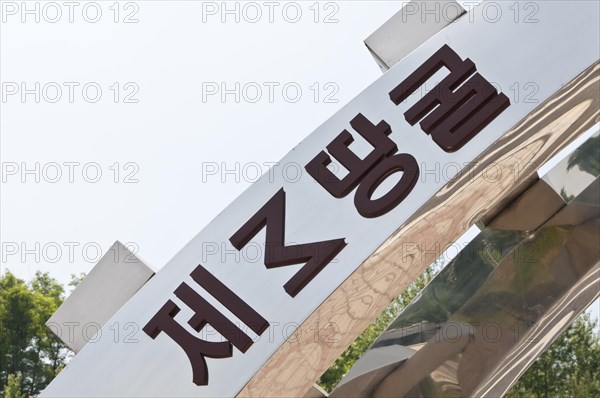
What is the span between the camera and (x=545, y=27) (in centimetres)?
552

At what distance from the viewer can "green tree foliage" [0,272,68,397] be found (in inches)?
1421

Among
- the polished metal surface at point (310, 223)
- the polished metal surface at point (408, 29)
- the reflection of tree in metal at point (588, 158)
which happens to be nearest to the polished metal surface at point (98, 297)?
the polished metal surface at point (310, 223)

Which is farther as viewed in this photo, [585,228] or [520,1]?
[585,228]

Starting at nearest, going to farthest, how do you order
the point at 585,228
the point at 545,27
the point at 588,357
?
1. the point at 545,27
2. the point at 585,228
3. the point at 588,357

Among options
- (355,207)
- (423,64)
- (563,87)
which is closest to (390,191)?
(355,207)

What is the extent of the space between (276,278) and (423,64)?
1607 mm

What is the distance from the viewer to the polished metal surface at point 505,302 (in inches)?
329

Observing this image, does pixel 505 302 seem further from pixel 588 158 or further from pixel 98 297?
pixel 98 297

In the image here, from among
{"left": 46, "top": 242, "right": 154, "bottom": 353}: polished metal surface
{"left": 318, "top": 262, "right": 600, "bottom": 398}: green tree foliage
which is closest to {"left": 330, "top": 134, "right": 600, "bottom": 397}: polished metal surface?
{"left": 46, "top": 242, "right": 154, "bottom": 353}: polished metal surface

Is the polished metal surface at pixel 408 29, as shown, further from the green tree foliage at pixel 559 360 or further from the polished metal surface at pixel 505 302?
the green tree foliage at pixel 559 360

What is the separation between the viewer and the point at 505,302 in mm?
8547

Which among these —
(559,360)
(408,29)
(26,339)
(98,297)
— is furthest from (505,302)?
(26,339)

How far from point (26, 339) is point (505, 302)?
102 ft

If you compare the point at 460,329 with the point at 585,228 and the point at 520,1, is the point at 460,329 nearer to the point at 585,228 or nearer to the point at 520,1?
the point at 585,228
